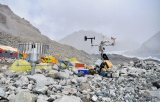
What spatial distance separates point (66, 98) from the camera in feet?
8.14

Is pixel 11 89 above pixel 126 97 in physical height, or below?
above

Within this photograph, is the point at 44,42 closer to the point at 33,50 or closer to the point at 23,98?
the point at 33,50

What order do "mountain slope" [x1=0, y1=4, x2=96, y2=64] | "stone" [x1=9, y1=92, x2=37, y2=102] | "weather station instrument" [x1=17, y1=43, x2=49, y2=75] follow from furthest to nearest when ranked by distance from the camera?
"mountain slope" [x1=0, y1=4, x2=96, y2=64], "weather station instrument" [x1=17, y1=43, x2=49, y2=75], "stone" [x1=9, y1=92, x2=37, y2=102]

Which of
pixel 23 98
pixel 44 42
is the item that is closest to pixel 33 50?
pixel 23 98

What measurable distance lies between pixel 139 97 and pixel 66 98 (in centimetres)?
207

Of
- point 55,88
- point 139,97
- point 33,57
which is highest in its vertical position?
point 33,57

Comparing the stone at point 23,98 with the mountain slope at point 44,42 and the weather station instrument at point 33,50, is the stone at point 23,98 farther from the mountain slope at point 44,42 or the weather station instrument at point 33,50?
the mountain slope at point 44,42

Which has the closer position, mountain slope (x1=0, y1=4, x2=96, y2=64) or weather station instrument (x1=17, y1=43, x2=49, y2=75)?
weather station instrument (x1=17, y1=43, x2=49, y2=75)

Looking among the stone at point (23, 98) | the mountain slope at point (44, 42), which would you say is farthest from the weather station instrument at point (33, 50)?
the mountain slope at point (44, 42)

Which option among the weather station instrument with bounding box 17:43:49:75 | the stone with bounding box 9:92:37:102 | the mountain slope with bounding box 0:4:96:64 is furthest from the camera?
the mountain slope with bounding box 0:4:96:64

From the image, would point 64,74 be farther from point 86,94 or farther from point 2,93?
point 2,93

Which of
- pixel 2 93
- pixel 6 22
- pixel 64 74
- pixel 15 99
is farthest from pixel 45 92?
pixel 6 22

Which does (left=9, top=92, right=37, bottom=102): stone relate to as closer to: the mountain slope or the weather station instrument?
the weather station instrument

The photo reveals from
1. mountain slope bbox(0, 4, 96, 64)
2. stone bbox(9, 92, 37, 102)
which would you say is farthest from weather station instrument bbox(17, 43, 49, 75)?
mountain slope bbox(0, 4, 96, 64)
